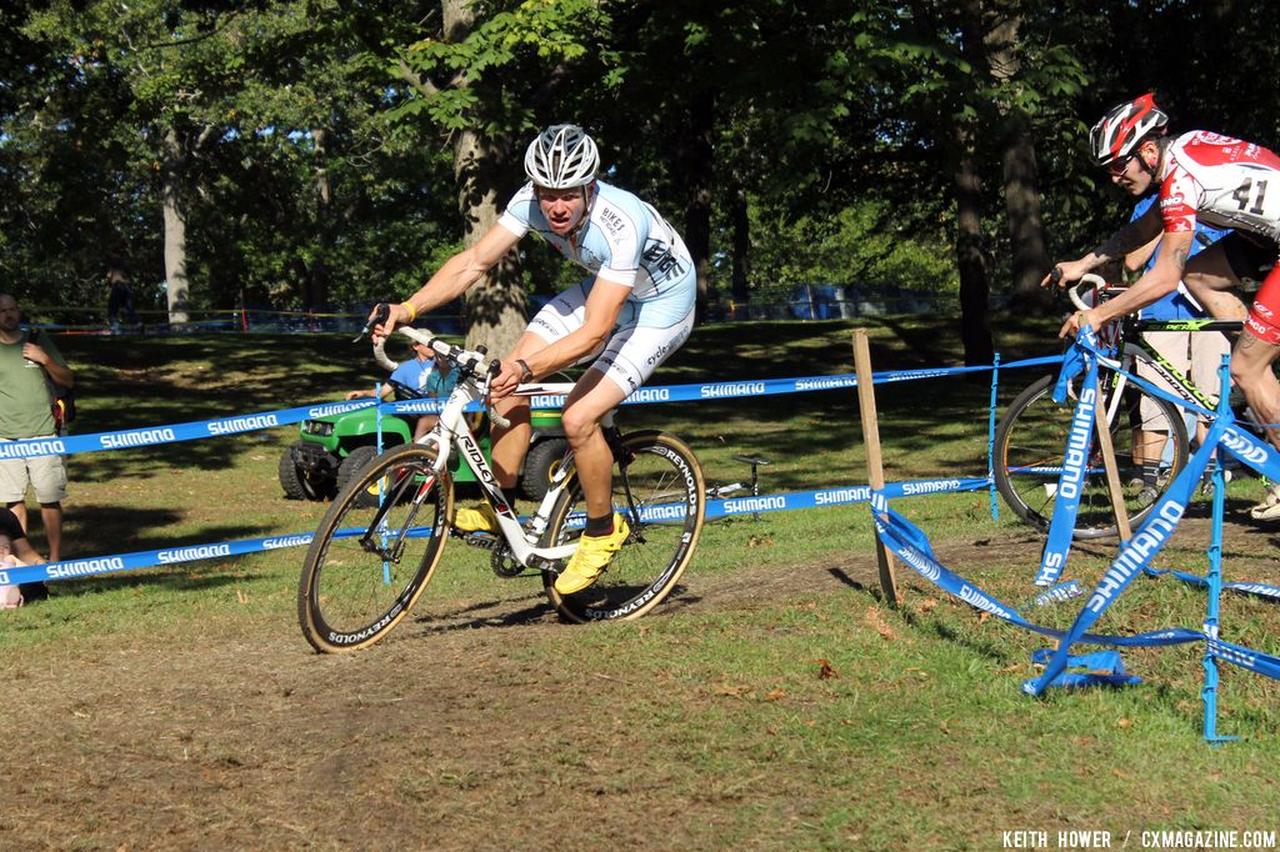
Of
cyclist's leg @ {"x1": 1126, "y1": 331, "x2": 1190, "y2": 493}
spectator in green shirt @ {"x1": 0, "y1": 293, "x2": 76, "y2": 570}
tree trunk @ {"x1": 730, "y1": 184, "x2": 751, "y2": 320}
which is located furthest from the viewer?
tree trunk @ {"x1": 730, "y1": 184, "x2": 751, "y2": 320}

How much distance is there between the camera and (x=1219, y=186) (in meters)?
7.64

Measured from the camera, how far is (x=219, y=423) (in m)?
9.04

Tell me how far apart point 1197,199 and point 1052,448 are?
2.82 m

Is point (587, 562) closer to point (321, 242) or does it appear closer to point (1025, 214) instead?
point (1025, 214)

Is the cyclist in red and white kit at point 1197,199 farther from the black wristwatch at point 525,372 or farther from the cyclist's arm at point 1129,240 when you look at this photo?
the black wristwatch at point 525,372

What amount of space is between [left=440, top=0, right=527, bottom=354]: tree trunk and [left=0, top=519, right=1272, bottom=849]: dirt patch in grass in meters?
12.1

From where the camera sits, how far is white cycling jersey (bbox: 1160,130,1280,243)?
24.5 ft

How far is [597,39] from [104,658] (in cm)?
1405

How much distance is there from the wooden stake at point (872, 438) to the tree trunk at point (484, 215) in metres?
11.8

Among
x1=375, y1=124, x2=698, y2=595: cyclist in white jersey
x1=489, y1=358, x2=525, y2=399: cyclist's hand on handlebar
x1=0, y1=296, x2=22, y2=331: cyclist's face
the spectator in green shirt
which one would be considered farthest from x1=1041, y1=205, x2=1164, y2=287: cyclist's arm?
x1=0, y1=296, x2=22, y2=331: cyclist's face

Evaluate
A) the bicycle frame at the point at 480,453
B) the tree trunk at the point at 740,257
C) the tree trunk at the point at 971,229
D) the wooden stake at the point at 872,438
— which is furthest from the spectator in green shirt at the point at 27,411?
the tree trunk at the point at 740,257

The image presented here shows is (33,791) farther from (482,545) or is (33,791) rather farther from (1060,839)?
(1060,839)

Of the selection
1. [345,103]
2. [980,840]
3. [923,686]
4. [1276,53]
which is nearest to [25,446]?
[923,686]

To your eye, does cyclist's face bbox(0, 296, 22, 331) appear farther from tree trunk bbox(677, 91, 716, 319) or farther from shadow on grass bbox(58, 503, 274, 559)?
tree trunk bbox(677, 91, 716, 319)
